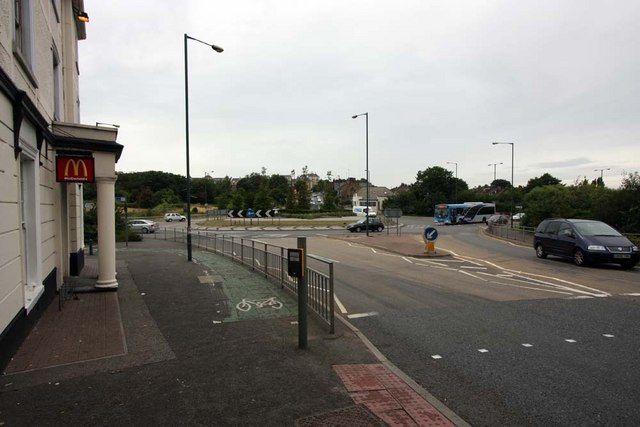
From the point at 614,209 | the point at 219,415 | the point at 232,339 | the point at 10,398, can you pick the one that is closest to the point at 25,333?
the point at 10,398

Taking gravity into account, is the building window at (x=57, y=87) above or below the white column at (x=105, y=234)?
above

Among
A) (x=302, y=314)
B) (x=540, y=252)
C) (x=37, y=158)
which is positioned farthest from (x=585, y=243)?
(x=37, y=158)

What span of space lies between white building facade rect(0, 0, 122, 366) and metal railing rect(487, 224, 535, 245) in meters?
23.4

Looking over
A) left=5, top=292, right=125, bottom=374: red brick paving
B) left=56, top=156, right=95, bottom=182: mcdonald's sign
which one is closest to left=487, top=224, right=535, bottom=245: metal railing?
left=56, top=156, right=95, bottom=182: mcdonald's sign

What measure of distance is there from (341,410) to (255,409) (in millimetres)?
796

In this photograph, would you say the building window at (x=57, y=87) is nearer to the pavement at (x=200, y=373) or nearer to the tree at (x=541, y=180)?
the pavement at (x=200, y=373)

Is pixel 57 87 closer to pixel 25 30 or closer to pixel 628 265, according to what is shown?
pixel 25 30

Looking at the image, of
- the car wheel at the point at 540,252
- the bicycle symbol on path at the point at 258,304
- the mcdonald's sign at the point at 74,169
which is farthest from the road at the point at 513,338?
the mcdonald's sign at the point at 74,169

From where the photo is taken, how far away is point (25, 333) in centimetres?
630

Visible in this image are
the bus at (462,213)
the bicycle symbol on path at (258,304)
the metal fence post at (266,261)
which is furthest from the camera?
the bus at (462,213)

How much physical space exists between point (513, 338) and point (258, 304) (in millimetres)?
4574

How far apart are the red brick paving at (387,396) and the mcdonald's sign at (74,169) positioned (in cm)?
722

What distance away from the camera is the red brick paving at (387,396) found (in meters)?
3.96

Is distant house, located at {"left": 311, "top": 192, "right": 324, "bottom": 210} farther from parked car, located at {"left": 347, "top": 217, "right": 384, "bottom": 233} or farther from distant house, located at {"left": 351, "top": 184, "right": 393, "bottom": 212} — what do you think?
parked car, located at {"left": 347, "top": 217, "right": 384, "bottom": 233}
